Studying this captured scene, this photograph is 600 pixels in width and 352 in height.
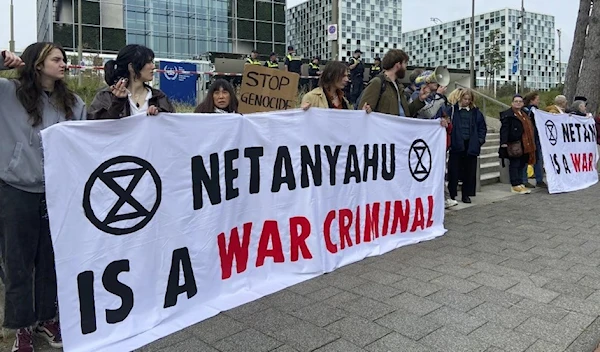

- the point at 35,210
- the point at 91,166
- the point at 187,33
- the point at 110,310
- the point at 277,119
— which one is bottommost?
the point at 110,310

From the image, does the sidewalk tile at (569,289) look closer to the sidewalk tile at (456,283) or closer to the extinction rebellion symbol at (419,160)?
the sidewalk tile at (456,283)

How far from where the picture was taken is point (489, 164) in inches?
434

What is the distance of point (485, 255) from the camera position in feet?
17.0

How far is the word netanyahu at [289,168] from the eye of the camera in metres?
3.57

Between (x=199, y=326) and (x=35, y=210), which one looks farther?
(x=199, y=326)

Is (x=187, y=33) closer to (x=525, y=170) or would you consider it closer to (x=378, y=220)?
(x=525, y=170)

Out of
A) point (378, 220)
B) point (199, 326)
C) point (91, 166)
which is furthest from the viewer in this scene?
point (378, 220)

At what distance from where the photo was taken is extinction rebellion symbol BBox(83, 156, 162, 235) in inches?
117

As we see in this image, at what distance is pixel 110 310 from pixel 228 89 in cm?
216

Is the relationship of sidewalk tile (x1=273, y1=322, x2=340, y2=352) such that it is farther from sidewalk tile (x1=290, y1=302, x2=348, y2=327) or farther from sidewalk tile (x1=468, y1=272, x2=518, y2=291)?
sidewalk tile (x1=468, y1=272, x2=518, y2=291)

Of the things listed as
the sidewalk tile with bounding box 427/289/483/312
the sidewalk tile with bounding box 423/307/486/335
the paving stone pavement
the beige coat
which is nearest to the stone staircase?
the paving stone pavement

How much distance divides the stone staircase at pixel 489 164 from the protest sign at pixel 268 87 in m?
5.56

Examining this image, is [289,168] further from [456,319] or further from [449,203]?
[449,203]

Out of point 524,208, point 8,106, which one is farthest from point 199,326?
point 524,208
